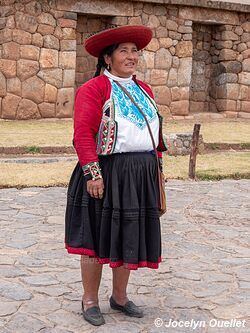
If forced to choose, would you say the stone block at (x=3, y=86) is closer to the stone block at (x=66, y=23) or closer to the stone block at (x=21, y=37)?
the stone block at (x=21, y=37)

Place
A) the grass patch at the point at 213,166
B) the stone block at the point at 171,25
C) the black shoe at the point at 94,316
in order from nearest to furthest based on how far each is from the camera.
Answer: the black shoe at the point at 94,316
the grass patch at the point at 213,166
the stone block at the point at 171,25

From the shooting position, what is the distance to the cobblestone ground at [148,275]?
3.84 meters

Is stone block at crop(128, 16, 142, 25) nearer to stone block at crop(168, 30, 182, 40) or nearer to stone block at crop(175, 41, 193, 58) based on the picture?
stone block at crop(168, 30, 182, 40)

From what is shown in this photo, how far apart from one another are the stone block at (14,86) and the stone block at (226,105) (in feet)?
18.0

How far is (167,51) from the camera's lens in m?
15.1

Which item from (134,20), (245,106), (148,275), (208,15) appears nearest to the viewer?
(148,275)

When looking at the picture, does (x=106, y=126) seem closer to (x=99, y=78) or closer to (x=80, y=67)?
(x=99, y=78)

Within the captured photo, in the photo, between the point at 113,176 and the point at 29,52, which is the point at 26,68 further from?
the point at 113,176

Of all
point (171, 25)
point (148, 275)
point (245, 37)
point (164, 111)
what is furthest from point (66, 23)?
point (148, 275)

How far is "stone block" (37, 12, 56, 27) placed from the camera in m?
13.6

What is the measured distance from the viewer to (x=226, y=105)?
16.1 m

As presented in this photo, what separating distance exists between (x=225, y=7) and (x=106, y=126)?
12654mm

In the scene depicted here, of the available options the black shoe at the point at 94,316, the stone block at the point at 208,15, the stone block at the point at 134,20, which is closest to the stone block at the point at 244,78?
the stone block at the point at 208,15

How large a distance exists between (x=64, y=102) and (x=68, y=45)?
1253 millimetres
